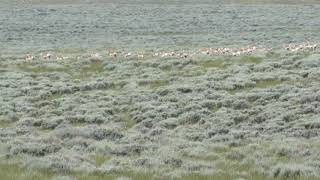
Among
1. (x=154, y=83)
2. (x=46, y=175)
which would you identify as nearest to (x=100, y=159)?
(x=46, y=175)

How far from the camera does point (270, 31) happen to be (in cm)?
5538

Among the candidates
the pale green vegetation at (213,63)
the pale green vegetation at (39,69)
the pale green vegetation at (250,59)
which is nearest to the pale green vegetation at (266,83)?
the pale green vegetation at (213,63)

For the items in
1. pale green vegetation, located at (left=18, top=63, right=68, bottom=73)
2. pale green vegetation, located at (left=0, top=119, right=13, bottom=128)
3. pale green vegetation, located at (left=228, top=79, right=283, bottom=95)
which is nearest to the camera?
pale green vegetation, located at (left=0, top=119, right=13, bottom=128)

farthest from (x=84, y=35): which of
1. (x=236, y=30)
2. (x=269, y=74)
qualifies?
(x=269, y=74)

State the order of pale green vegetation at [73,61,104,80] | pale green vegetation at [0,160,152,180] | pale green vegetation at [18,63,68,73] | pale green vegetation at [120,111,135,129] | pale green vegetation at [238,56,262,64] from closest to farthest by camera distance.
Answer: pale green vegetation at [0,160,152,180] → pale green vegetation at [120,111,135,129] → pale green vegetation at [73,61,104,80] → pale green vegetation at [238,56,262,64] → pale green vegetation at [18,63,68,73]

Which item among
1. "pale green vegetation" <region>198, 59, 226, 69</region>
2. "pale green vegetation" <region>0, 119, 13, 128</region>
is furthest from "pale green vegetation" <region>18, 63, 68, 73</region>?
"pale green vegetation" <region>0, 119, 13, 128</region>

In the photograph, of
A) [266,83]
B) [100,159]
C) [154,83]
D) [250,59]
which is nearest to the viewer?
[100,159]

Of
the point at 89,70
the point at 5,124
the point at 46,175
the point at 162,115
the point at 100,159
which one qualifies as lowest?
the point at 89,70

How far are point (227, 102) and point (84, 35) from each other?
38603 mm

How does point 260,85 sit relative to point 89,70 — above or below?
above

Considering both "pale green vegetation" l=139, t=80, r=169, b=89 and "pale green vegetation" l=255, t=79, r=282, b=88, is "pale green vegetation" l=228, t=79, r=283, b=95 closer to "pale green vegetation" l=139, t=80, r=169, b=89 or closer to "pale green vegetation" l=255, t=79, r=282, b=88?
"pale green vegetation" l=255, t=79, r=282, b=88

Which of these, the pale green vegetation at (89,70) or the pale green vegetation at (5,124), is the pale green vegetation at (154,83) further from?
the pale green vegetation at (5,124)

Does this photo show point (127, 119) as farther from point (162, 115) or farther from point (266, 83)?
point (266, 83)

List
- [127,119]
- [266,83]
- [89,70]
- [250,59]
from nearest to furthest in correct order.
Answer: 1. [127,119]
2. [266,83]
3. [250,59]
4. [89,70]
